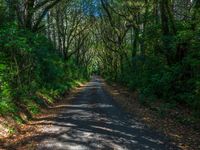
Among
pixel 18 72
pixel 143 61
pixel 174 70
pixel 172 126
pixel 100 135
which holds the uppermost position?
pixel 143 61

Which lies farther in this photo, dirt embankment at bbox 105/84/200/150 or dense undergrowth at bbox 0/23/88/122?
dense undergrowth at bbox 0/23/88/122

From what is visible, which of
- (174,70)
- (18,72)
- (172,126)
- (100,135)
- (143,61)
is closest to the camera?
(100,135)

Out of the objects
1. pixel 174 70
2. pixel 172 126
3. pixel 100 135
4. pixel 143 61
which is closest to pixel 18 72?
pixel 100 135

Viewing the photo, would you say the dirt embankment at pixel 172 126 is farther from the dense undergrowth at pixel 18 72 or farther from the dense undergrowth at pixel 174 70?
the dense undergrowth at pixel 18 72

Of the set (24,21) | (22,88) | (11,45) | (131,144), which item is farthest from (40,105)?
(131,144)

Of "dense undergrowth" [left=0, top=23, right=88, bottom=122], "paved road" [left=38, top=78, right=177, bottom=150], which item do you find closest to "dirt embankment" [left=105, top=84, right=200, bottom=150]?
"paved road" [left=38, top=78, right=177, bottom=150]

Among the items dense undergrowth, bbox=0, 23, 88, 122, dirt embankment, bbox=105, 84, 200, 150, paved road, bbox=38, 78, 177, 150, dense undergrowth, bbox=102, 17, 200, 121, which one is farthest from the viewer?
dense undergrowth, bbox=102, 17, 200, 121

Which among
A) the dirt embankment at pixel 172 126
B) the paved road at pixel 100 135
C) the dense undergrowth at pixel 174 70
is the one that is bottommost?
the dirt embankment at pixel 172 126

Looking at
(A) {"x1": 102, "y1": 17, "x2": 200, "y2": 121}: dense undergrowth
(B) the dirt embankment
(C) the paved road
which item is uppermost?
(A) {"x1": 102, "y1": 17, "x2": 200, "y2": 121}: dense undergrowth

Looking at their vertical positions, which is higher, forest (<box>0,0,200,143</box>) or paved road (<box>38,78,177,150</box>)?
forest (<box>0,0,200,143</box>)

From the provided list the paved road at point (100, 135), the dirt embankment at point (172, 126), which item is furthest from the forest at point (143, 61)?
the paved road at point (100, 135)

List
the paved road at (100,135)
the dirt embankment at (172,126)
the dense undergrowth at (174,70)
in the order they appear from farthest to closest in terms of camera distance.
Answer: the dense undergrowth at (174,70), the dirt embankment at (172,126), the paved road at (100,135)

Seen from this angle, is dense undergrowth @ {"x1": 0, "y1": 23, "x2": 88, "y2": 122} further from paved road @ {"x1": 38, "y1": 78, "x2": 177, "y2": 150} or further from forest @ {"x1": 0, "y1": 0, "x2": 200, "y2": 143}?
paved road @ {"x1": 38, "y1": 78, "x2": 177, "y2": 150}

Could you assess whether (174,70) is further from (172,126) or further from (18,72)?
(18,72)
